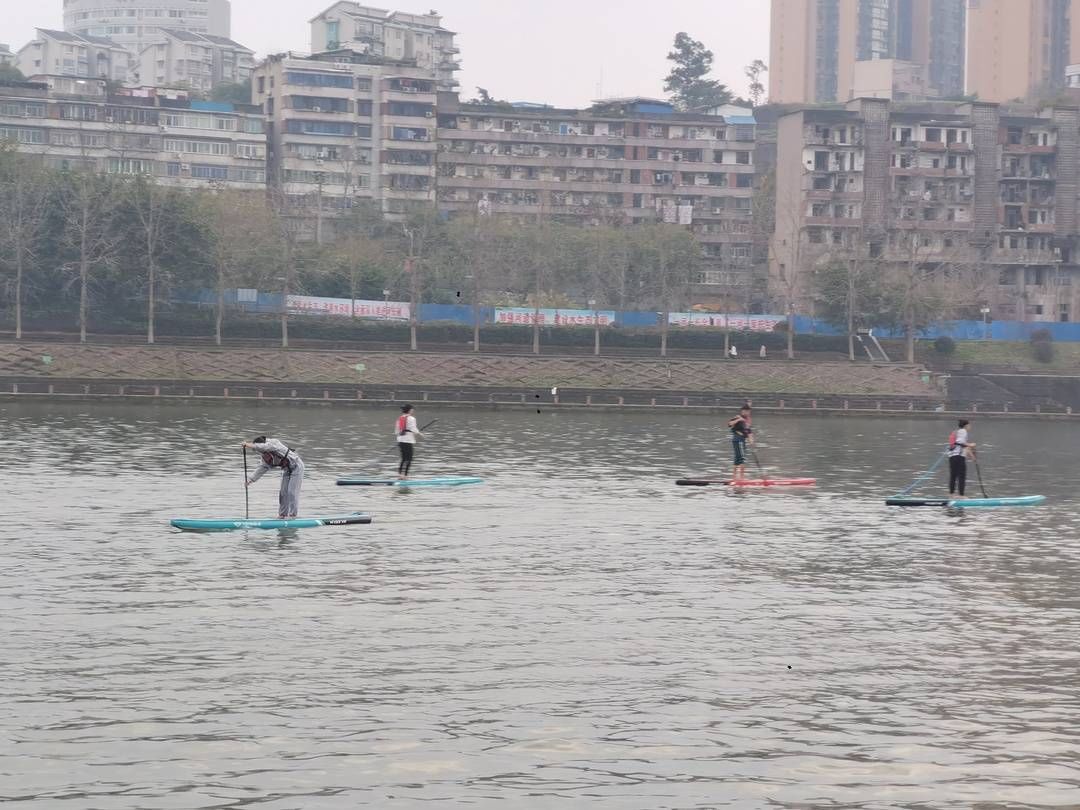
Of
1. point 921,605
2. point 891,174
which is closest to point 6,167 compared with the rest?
point 891,174

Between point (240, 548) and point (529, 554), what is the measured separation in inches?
220

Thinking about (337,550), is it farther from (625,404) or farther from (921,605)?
(625,404)

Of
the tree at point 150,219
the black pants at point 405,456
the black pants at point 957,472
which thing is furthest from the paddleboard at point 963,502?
the tree at point 150,219

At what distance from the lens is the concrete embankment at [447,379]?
79000 mm

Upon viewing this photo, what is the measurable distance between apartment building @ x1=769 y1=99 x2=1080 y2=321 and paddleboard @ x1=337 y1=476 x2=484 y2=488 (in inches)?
3786

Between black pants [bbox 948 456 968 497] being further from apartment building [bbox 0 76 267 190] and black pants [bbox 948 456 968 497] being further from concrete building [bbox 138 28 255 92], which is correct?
concrete building [bbox 138 28 255 92]

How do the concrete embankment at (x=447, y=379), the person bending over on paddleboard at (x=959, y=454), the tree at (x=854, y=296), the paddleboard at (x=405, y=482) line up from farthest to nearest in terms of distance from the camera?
the tree at (x=854, y=296) < the concrete embankment at (x=447, y=379) < the paddleboard at (x=405, y=482) < the person bending over on paddleboard at (x=959, y=454)

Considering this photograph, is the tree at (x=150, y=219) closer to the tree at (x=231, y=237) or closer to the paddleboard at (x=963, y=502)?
the tree at (x=231, y=237)

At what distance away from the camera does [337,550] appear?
2884 cm

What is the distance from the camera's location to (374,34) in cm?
16775

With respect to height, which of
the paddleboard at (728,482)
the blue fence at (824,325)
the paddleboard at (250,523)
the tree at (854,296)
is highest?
the tree at (854,296)

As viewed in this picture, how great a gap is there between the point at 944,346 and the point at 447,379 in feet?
127

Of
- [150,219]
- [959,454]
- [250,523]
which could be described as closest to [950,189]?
[150,219]

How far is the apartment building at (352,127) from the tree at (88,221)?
1657 inches
